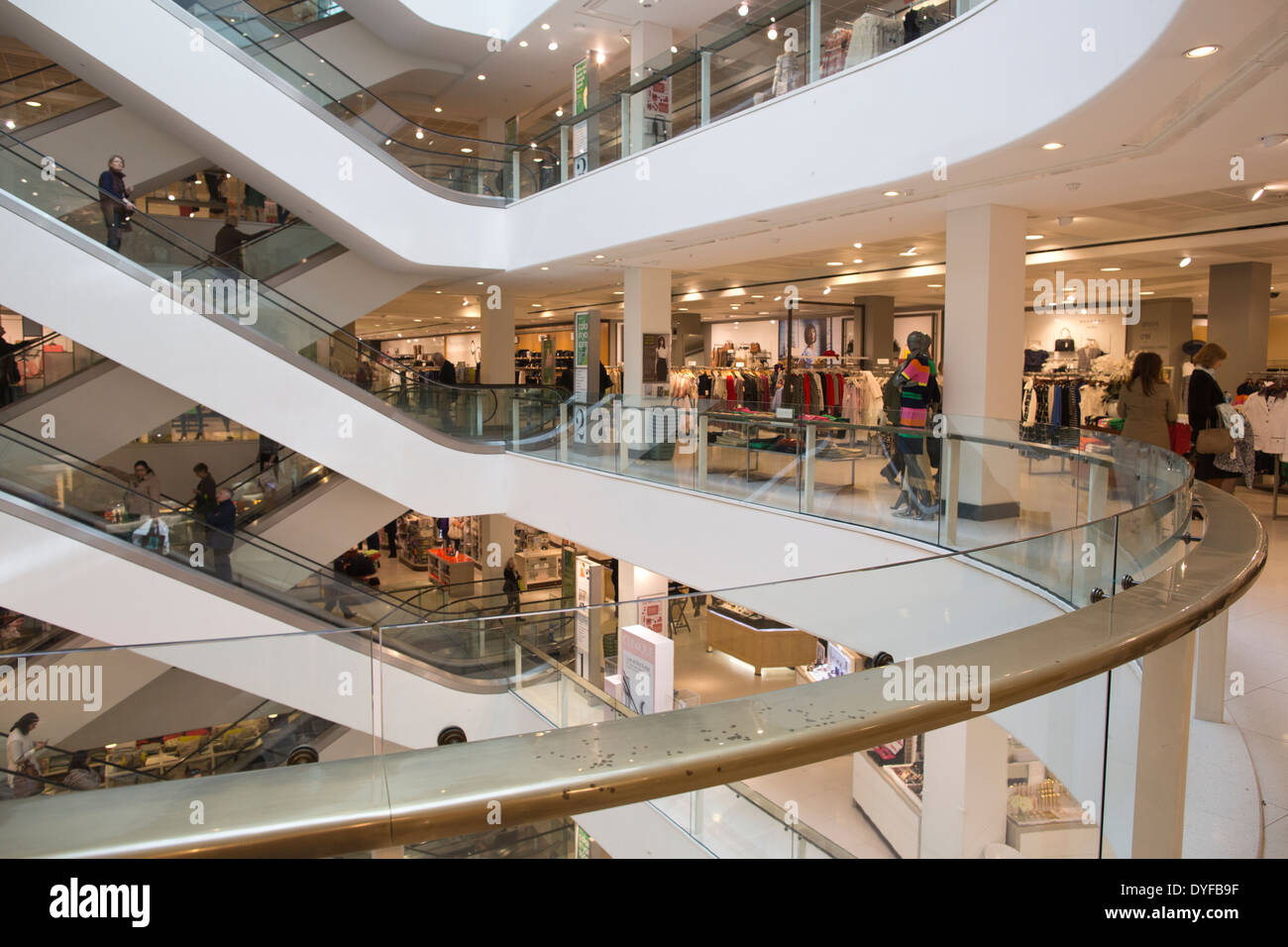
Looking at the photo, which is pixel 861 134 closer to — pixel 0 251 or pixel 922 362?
pixel 922 362

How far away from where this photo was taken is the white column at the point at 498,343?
17.2 metres

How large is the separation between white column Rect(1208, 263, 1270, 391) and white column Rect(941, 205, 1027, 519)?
5.45 meters

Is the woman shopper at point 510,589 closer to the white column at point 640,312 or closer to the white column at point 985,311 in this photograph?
the white column at point 640,312

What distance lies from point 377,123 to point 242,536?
629 centimetres

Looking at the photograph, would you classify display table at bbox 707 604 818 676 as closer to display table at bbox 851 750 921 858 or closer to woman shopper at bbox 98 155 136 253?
display table at bbox 851 750 921 858

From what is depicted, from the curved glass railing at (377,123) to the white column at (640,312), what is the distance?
2.04 meters

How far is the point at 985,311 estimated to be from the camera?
7363mm

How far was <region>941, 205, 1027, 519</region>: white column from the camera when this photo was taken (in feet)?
24.4

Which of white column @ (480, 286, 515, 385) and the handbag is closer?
the handbag

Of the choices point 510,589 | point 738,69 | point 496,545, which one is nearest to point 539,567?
point 496,545

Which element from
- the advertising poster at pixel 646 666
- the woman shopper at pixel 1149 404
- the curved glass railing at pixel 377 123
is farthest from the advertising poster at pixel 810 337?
the advertising poster at pixel 646 666

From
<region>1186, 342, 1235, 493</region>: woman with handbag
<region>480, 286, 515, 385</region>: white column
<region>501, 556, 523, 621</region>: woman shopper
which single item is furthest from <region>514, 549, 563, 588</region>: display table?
<region>1186, 342, 1235, 493</region>: woman with handbag
